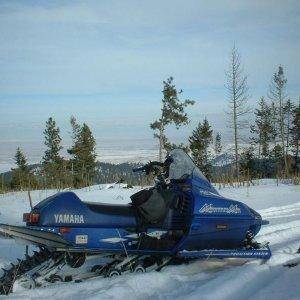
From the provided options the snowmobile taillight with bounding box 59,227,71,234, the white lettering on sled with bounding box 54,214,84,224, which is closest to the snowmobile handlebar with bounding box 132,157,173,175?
the white lettering on sled with bounding box 54,214,84,224

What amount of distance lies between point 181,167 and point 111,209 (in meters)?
1.15

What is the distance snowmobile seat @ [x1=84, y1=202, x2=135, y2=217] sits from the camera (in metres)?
5.19

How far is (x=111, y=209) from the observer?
5.32 m

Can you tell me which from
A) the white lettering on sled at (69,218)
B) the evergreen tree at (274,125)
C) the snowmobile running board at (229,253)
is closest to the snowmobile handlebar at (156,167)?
the snowmobile running board at (229,253)

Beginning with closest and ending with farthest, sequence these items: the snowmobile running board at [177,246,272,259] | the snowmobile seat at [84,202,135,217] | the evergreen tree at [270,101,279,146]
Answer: the snowmobile seat at [84,202,135,217] → the snowmobile running board at [177,246,272,259] → the evergreen tree at [270,101,279,146]

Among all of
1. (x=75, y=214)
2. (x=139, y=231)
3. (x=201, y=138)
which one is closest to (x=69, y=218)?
(x=75, y=214)

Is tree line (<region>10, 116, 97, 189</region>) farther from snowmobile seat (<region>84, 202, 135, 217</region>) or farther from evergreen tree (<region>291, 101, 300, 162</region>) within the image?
snowmobile seat (<region>84, 202, 135, 217</region>)

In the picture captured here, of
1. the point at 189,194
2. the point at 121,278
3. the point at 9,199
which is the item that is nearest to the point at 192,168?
the point at 189,194

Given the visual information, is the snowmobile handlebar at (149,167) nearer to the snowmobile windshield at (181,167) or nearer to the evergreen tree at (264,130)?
the snowmobile windshield at (181,167)

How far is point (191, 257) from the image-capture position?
18.5 feet

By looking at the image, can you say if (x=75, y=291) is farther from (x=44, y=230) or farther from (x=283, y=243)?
(x=283, y=243)

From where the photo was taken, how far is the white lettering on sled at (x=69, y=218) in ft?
16.1

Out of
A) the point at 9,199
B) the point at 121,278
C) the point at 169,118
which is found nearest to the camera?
the point at 121,278

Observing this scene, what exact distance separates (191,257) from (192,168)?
3.72 ft
